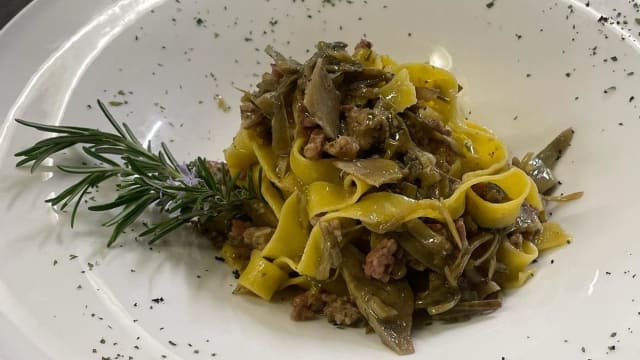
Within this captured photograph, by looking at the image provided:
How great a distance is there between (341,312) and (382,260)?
1.31 feet

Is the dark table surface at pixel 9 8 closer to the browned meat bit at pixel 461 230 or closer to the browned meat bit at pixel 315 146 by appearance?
the browned meat bit at pixel 315 146

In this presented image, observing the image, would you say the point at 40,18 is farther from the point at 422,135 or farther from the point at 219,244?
the point at 422,135

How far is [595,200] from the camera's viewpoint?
12.7 feet

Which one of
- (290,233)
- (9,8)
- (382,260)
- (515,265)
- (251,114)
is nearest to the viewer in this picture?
(382,260)

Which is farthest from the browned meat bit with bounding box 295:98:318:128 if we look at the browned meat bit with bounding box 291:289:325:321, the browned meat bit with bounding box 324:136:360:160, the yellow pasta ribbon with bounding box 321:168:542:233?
the browned meat bit with bounding box 291:289:325:321

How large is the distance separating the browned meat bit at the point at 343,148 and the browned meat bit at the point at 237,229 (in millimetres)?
827

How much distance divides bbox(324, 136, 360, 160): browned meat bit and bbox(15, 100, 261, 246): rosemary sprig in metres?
0.54

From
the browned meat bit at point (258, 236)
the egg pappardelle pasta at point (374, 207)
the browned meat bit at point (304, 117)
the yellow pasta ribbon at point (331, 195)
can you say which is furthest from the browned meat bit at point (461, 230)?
the browned meat bit at point (258, 236)

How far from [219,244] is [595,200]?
2.26m

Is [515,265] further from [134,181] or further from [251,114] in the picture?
[134,181]

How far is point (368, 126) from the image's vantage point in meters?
3.62

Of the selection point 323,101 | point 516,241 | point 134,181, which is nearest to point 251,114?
point 323,101

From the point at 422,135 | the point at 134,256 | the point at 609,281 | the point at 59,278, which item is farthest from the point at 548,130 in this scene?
the point at 59,278

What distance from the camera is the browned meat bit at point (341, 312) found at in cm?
360
